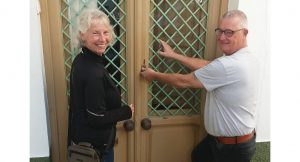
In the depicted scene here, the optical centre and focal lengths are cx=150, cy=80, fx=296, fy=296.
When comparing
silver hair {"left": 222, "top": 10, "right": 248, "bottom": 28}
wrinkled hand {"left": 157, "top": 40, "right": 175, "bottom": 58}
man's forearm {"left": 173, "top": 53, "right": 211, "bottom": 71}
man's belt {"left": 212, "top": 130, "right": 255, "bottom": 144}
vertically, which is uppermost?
silver hair {"left": 222, "top": 10, "right": 248, "bottom": 28}

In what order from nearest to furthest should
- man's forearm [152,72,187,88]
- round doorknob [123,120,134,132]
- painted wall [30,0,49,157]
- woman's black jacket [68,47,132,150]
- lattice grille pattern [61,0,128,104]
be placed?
1. woman's black jacket [68,47,132,150]
2. painted wall [30,0,49,157]
3. lattice grille pattern [61,0,128,104]
4. man's forearm [152,72,187,88]
5. round doorknob [123,120,134,132]

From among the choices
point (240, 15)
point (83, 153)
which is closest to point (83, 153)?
point (83, 153)

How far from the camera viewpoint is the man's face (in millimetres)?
1743

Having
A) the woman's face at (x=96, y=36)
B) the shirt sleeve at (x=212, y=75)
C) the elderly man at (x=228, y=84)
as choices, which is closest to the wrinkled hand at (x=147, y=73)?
the elderly man at (x=228, y=84)

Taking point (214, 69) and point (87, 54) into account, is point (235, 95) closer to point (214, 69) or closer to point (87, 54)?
point (214, 69)

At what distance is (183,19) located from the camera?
192cm

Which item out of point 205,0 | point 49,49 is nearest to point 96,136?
point 49,49

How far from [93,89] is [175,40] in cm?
75

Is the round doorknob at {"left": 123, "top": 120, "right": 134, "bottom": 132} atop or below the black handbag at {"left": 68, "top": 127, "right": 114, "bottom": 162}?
atop

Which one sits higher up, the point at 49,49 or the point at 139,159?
the point at 49,49

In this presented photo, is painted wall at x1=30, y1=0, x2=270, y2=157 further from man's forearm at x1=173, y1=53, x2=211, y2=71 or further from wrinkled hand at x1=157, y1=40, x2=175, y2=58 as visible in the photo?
wrinkled hand at x1=157, y1=40, x2=175, y2=58

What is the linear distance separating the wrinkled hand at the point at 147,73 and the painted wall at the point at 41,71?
61 cm

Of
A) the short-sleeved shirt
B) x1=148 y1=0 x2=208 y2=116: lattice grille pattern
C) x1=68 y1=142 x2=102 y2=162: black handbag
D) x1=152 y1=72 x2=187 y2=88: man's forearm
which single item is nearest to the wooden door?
x1=148 y1=0 x2=208 y2=116: lattice grille pattern

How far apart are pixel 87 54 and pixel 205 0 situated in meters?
0.89
